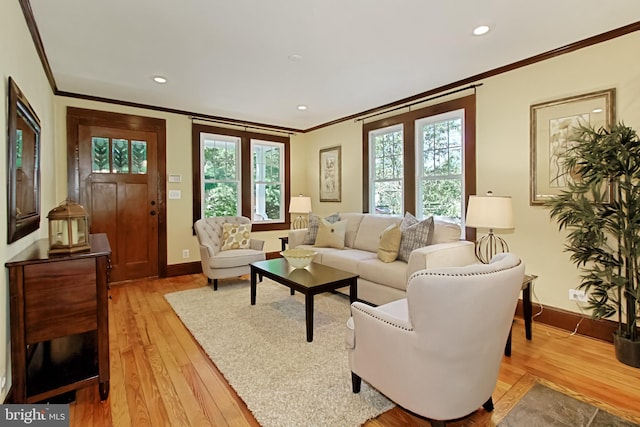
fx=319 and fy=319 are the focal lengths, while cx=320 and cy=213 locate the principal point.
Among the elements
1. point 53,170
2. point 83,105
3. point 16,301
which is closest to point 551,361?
point 16,301

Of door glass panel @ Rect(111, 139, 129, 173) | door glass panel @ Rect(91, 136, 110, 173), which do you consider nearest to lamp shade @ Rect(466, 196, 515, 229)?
door glass panel @ Rect(111, 139, 129, 173)

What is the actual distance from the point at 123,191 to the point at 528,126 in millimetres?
4973

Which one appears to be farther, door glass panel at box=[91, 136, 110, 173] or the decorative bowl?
door glass panel at box=[91, 136, 110, 173]

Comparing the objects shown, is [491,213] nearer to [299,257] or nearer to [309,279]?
[309,279]

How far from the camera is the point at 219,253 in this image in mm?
4234

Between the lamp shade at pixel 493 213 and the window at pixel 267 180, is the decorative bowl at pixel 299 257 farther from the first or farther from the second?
the window at pixel 267 180

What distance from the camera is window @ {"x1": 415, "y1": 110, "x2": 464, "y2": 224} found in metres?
3.80

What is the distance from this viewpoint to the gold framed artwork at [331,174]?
18.0ft

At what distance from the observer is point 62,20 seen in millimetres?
2395

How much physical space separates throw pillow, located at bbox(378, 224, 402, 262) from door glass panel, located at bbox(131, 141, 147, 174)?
140 inches

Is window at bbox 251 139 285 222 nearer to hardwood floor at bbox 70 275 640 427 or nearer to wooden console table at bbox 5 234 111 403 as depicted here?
hardwood floor at bbox 70 275 640 427

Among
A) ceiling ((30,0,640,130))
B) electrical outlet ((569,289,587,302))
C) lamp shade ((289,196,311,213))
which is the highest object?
ceiling ((30,0,640,130))

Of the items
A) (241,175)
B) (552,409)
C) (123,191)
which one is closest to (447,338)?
(552,409)

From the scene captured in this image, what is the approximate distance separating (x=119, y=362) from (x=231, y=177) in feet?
11.7
